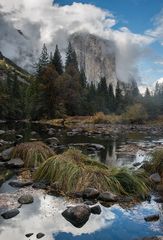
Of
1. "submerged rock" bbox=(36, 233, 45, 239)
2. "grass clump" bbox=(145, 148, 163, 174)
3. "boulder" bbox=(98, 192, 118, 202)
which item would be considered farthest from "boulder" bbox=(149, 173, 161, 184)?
"submerged rock" bbox=(36, 233, 45, 239)

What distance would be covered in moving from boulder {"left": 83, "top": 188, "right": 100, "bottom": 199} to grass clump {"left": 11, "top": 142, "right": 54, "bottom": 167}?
172 inches

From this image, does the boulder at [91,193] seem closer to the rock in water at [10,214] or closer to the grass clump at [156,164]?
the rock in water at [10,214]

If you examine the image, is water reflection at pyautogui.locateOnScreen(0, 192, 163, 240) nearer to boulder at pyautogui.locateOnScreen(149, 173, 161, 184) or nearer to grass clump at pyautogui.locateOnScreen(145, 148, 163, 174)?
boulder at pyautogui.locateOnScreen(149, 173, 161, 184)

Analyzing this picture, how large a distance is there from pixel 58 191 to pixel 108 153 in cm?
913

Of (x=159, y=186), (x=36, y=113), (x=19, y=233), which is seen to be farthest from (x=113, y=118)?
(x=19, y=233)

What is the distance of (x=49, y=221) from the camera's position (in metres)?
8.17

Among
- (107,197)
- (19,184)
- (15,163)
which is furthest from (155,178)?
(15,163)

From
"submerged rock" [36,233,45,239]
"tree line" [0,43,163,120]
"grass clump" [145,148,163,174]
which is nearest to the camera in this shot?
"submerged rock" [36,233,45,239]

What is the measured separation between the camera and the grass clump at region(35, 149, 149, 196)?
34.5 ft

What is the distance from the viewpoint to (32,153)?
14.4 m

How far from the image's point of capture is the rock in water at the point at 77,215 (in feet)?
26.6

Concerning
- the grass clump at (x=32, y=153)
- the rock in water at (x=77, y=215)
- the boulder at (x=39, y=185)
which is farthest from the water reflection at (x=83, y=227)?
the grass clump at (x=32, y=153)

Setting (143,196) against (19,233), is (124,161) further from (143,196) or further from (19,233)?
(19,233)

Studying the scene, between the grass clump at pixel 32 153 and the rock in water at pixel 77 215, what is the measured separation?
5.69m
